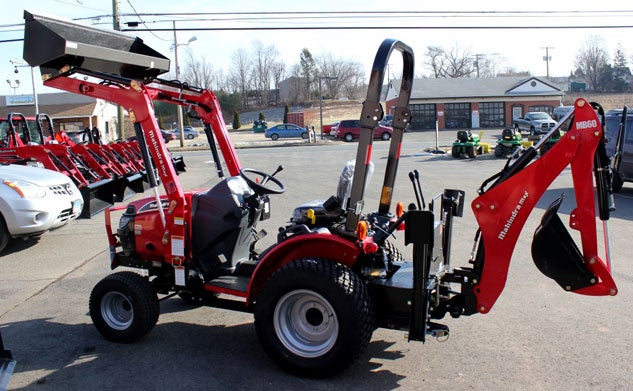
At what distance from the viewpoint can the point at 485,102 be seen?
59375mm

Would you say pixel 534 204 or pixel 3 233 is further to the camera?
pixel 3 233

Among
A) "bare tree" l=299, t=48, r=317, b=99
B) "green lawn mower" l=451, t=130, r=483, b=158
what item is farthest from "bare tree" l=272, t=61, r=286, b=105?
"green lawn mower" l=451, t=130, r=483, b=158

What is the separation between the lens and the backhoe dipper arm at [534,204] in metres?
3.68

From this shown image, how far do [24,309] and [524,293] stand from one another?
5257 mm

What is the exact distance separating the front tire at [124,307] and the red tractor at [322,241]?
12 millimetres

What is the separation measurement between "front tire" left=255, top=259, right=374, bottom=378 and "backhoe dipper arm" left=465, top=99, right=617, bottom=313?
0.87 metres

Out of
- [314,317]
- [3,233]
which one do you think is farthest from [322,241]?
[3,233]

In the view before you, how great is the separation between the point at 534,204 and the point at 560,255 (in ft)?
1.34

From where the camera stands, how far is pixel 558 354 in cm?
445

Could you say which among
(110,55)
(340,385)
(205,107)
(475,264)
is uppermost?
(110,55)

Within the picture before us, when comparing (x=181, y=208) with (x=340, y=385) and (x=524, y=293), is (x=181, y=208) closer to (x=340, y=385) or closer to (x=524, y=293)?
(x=340, y=385)

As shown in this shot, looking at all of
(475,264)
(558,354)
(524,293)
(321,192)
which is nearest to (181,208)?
(475,264)

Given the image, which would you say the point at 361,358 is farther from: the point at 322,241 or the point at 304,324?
the point at 322,241

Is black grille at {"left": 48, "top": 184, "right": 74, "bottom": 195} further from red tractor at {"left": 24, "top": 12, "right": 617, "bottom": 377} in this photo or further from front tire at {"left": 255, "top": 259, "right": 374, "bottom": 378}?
front tire at {"left": 255, "top": 259, "right": 374, "bottom": 378}
